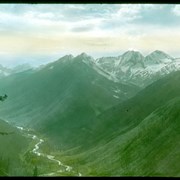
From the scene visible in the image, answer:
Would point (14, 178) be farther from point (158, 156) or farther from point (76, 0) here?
point (158, 156)

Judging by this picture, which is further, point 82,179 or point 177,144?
point 177,144

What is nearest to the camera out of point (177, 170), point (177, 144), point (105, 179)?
point (105, 179)

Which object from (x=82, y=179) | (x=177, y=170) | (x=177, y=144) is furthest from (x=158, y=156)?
(x=82, y=179)

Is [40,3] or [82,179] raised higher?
[40,3]

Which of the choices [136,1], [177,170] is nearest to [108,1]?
[136,1]

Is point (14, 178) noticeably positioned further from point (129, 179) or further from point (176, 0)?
point (176, 0)

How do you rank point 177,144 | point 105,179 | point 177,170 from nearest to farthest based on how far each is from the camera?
point 105,179 < point 177,170 < point 177,144

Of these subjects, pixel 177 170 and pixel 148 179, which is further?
pixel 177 170

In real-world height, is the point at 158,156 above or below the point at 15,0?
below

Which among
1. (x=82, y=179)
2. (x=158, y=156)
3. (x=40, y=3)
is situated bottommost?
(x=158, y=156)
